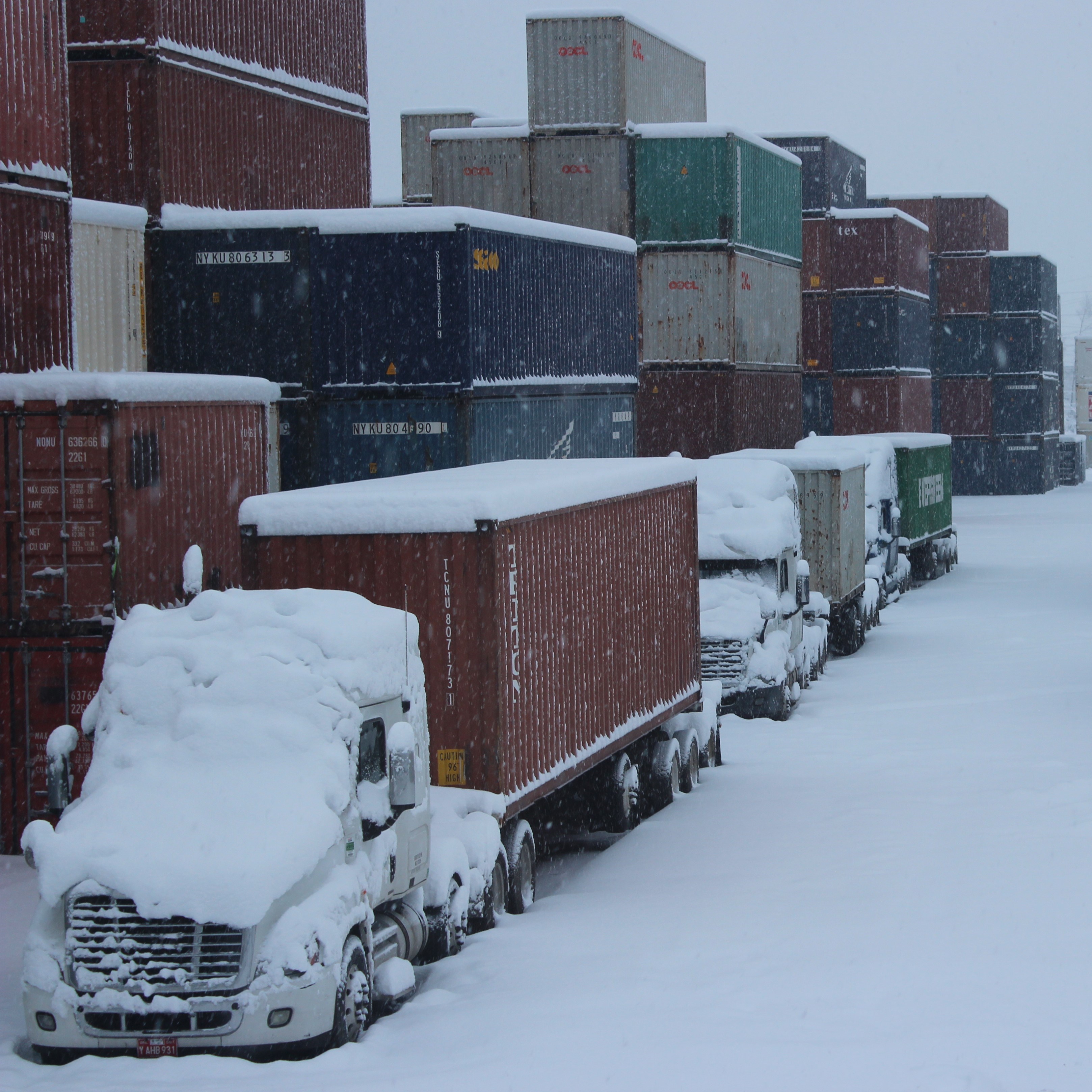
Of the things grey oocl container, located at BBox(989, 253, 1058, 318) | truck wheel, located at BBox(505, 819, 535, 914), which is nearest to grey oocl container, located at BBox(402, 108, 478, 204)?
grey oocl container, located at BBox(989, 253, 1058, 318)

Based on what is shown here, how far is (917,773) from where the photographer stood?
15781 millimetres

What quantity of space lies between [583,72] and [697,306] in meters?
4.92

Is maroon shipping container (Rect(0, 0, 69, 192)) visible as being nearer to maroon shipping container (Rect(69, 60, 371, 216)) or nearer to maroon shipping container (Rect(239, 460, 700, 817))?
maroon shipping container (Rect(69, 60, 371, 216))

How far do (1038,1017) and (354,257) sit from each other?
1222 cm

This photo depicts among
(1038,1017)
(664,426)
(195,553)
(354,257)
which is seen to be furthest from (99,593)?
(664,426)

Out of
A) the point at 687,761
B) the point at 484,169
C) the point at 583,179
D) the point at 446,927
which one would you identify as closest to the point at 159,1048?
the point at 446,927

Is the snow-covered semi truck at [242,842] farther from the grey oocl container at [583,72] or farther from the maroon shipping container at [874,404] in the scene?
the maroon shipping container at [874,404]

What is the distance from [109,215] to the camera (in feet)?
58.3

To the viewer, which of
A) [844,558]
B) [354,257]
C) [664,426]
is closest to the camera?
[354,257]

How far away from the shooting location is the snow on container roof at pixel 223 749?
804cm

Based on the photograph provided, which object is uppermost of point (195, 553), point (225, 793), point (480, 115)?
point (480, 115)

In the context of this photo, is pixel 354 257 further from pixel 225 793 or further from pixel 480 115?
pixel 480 115

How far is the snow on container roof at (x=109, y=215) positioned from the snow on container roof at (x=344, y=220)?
0.36 metres

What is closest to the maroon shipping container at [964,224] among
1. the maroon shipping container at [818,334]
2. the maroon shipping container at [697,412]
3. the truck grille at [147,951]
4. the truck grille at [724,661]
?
the maroon shipping container at [818,334]
